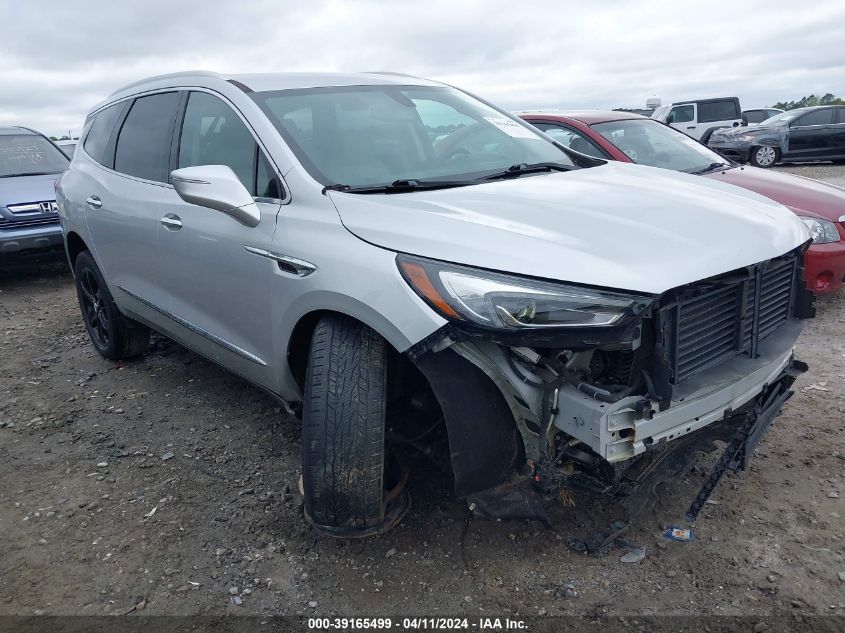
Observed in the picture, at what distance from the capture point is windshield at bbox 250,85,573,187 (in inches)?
110

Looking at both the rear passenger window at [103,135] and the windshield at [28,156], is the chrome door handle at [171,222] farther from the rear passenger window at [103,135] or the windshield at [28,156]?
the windshield at [28,156]

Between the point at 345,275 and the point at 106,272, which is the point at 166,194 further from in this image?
the point at 345,275

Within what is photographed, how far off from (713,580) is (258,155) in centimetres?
233

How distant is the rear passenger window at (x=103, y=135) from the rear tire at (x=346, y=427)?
2532 mm

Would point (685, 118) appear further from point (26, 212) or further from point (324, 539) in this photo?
point (324, 539)

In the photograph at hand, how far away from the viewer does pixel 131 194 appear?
3.75 m

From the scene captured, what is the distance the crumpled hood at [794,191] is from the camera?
4902mm

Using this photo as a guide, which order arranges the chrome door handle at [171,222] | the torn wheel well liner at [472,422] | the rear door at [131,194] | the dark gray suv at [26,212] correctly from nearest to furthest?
1. the torn wheel well liner at [472,422]
2. the chrome door handle at [171,222]
3. the rear door at [131,194]
4. the dark gray suv at [26,212]

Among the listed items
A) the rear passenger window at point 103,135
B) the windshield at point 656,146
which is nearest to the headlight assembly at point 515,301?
the rear passenger window at point 103,135

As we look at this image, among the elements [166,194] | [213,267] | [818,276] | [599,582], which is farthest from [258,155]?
[818,276]

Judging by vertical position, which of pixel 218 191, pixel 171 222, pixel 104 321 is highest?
pixel 218 191

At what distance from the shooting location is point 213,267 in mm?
3018

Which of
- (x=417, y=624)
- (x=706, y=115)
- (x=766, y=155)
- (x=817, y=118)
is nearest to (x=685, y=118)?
(x=706, y=115)

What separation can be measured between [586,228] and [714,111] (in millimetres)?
17749
